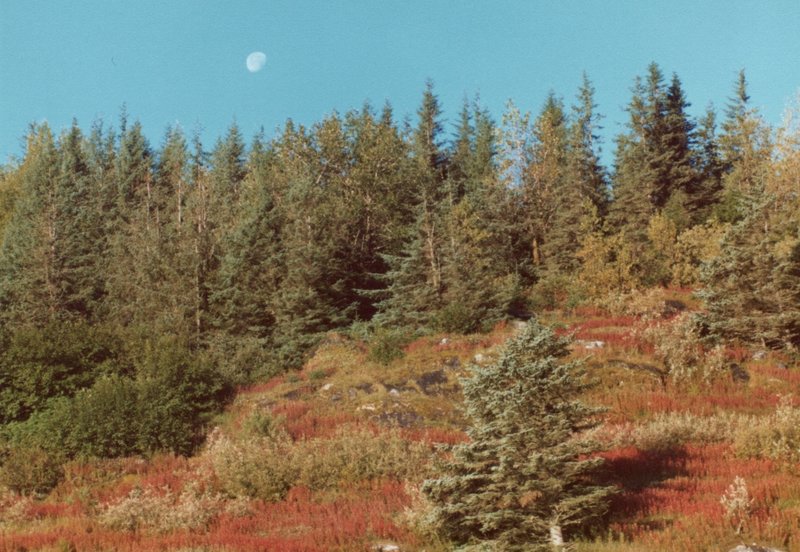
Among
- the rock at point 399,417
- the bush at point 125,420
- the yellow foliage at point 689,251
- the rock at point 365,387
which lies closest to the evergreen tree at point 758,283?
the yellow foliage at point 689,251

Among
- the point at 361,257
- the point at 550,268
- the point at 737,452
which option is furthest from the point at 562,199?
the point at 737,452

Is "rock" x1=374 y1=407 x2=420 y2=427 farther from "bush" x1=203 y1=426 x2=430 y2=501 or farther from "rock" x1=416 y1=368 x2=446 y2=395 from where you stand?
"bush" x1=203 y1=426 x2=430 y2=501

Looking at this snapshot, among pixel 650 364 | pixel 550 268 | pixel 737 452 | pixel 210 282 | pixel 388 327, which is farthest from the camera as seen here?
pixel 550 268

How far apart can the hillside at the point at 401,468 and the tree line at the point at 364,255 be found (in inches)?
122

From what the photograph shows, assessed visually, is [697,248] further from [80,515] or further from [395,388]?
[80,515]

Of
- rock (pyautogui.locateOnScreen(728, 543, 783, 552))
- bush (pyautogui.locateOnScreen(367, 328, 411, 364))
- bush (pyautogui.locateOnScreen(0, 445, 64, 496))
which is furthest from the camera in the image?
bush (pyautogui.locateOnScreen(367, 328, 411, 364))

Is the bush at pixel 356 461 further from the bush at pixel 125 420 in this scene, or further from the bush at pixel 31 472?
the bush at pixel 31 472

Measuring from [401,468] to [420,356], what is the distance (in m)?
10.7

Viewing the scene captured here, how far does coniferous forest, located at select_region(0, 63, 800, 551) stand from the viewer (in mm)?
9492

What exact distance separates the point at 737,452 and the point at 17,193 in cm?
6952

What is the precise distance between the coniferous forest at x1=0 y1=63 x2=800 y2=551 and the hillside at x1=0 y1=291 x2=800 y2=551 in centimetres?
8

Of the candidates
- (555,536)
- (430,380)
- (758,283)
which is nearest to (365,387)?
(430,380)

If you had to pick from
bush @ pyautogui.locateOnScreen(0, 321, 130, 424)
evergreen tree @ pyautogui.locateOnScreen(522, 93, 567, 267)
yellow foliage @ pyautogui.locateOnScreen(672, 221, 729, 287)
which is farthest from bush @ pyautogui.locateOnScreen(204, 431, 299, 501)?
evergreen tree @ pyautogui.locateOnScreen(522, 93, 567, 267)

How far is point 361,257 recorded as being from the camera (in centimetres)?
3859
